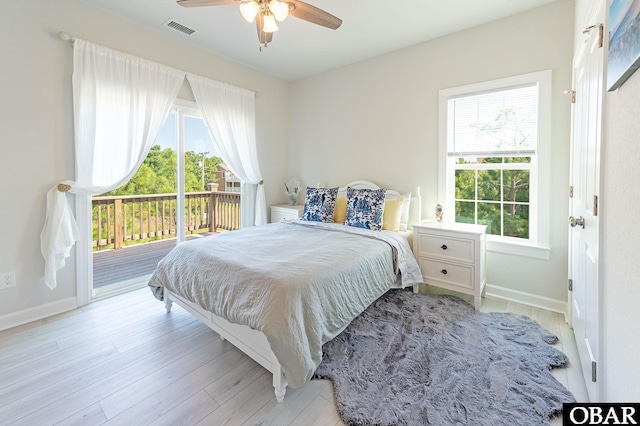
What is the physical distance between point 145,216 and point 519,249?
440 cm

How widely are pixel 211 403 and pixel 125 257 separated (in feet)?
10.0

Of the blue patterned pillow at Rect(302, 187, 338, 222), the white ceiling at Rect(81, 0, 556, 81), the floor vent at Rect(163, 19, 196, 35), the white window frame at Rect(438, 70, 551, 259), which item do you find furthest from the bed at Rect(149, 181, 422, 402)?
the floor vent at Rect(163, 19, 196, 35)

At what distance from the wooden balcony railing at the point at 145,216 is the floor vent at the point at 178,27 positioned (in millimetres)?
1824

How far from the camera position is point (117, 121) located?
9.18 ft

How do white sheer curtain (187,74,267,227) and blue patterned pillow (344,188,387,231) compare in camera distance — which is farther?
white sheer curtain (187,74,267,227)

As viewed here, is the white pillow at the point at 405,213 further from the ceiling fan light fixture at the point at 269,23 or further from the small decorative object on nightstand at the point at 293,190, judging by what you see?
the ceiling fan light fixture at the point at 269,23

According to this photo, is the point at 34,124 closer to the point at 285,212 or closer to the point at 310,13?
the point at 310,13

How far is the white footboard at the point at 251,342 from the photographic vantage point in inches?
62.4

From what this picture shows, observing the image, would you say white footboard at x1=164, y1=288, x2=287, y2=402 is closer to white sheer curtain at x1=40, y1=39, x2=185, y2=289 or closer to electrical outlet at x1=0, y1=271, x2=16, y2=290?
white sheer curtain at x1=40, y1=39, x2=185, y2=289

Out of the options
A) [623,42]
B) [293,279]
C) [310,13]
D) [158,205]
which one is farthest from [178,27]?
[623,42]

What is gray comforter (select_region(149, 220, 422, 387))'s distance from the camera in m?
1.57

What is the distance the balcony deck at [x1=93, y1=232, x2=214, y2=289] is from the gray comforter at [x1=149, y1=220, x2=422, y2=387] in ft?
3.61

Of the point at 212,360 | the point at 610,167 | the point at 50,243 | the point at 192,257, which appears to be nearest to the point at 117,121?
the point at 50,243

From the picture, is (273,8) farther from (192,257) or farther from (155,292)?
(155,292)
